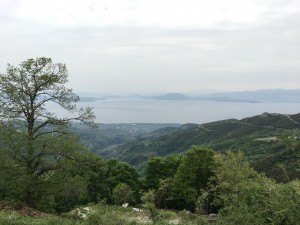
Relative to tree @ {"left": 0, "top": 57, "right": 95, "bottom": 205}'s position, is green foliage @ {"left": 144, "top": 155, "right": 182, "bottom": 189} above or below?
below

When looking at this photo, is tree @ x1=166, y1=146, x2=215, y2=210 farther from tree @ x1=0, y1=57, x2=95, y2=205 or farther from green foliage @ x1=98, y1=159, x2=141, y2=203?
tree @ x1=0, y1=57, x2=95, y2=205

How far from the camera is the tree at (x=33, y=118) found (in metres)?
20.1

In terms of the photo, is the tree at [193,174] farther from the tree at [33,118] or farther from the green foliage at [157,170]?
the tree at [33,118]

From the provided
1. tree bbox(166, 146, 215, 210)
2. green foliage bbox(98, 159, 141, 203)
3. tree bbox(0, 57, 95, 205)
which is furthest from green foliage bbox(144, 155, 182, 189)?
tree bbox(0, 57, 95, 205)

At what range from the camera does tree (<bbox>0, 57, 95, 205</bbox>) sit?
790 inches

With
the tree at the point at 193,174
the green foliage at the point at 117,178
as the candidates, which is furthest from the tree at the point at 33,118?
the green foliage at the point at 117,178

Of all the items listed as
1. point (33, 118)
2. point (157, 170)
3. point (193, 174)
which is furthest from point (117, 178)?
point (33, 118)

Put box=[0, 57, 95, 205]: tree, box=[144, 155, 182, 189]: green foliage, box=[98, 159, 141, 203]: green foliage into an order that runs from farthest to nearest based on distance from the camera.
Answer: box=[144, 155, 182, 189]: green foliage → box=[98, 159, 141, 203]: green foliage → box=[0, 57, 95, 205]: tree

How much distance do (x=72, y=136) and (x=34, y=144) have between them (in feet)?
9.33

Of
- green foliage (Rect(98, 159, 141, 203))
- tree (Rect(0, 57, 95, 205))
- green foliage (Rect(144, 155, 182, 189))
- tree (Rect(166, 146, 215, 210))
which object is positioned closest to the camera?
tree (Rect(0, 57, 95, 205))

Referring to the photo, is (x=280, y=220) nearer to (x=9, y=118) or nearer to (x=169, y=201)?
(x=9, y=118)

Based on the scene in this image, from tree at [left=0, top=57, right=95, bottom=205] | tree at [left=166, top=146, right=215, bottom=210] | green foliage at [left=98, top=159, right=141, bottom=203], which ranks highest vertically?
tree at [left=0, top=57, right=95, bottom=205]

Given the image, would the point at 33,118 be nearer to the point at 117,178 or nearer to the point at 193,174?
the point at 193,174

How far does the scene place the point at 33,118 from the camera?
21.4 m
